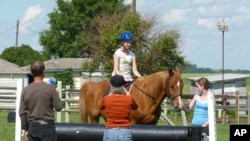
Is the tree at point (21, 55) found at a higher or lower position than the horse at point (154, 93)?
higher

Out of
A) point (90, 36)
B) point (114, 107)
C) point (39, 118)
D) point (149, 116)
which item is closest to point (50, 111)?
point (39, 118)

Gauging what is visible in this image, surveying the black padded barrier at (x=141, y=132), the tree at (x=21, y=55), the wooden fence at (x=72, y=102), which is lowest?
the wooden fence at (x=72, y=102)

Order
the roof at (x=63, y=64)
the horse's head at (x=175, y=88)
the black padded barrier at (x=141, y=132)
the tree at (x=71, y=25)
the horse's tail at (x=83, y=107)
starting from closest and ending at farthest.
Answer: the black padded barrier at (x=141, y=132) < the horse's head at (x=175, y=88) < the horse's tail at (x=83, y=107) < the roof at (x=63, y=64) < the tree at (x=71, y=25)

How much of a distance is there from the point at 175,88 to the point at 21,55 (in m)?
86.7

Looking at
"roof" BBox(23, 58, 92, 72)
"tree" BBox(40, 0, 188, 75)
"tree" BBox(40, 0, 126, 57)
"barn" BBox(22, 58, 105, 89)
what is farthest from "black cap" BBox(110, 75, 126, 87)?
"tree" BBox(40, 0, 126, 57)

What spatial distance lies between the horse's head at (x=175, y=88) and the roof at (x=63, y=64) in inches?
2629

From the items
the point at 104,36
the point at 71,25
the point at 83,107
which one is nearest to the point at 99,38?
the point at 104,36

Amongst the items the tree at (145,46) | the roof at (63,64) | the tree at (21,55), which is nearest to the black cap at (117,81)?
the tree at (145,46)

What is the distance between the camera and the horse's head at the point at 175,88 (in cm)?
1595

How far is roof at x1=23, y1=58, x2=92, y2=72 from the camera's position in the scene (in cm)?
8414

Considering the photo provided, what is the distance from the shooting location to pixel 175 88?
16.0 m

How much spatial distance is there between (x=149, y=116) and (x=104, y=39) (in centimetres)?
4354

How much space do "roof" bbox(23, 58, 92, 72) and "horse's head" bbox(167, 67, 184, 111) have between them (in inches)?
2629

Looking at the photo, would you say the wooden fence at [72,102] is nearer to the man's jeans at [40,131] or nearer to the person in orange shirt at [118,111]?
the man's jeans at [40,131]
